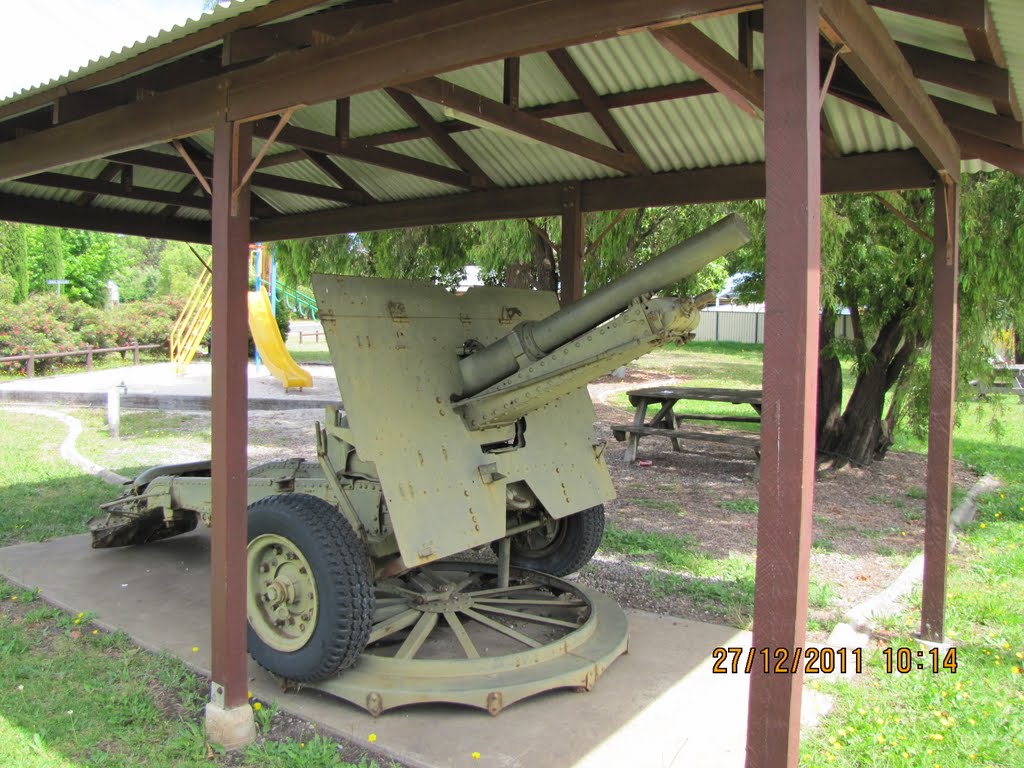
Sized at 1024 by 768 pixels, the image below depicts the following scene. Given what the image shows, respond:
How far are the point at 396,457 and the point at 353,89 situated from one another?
1.81m

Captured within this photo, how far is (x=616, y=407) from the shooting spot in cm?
1662

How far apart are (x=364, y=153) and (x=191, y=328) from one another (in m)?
19.9

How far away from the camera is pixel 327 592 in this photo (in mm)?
3922

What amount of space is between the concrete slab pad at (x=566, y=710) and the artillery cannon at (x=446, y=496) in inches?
4.8

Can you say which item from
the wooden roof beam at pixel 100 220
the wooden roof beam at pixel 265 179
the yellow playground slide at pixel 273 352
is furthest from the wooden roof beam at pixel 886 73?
the yellow playground slide at pixel 273 352

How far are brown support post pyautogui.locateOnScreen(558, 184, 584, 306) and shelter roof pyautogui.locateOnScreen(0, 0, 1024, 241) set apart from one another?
6 centimetres

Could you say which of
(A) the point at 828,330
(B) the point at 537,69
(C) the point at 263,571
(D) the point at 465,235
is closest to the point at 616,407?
(D) the point at 465,235

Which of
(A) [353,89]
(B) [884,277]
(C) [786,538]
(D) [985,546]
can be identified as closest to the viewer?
(C) [786,538]

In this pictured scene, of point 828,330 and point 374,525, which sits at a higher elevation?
point 828,330

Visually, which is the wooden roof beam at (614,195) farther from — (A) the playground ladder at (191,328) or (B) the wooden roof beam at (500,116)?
(A) the playground ladder at (191,328)

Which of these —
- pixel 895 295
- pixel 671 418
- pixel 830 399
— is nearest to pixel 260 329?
pixel 671 418

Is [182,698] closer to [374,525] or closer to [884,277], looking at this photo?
[374,525]

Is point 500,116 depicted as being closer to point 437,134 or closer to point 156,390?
point 437,134

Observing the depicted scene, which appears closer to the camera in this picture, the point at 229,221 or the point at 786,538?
the point at 786,538
